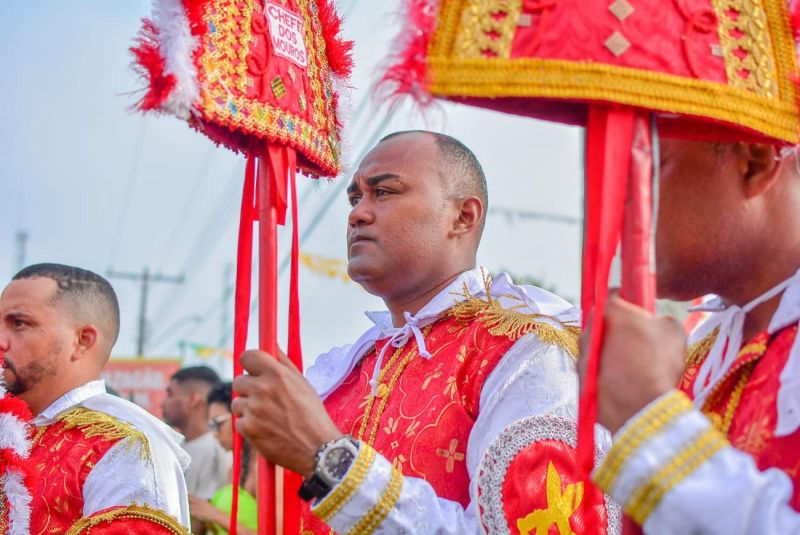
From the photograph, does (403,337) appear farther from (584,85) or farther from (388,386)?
(584,85)

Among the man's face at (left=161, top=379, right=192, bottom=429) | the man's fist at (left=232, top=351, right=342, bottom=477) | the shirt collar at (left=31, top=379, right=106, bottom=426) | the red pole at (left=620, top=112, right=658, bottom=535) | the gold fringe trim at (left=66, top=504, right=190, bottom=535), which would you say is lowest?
the man's face at (left=161, top=379, right=192, bottom=429)

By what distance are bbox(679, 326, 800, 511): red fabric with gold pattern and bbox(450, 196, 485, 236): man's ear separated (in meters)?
1.61

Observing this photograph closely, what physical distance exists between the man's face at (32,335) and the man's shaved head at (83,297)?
0.13 feet

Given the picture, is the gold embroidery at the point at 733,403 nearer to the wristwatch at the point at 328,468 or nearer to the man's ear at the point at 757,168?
the man's ear at the point at 757,168

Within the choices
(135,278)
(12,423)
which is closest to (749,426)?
(12,423)

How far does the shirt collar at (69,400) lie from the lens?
167 inches

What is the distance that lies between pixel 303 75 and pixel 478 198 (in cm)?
99

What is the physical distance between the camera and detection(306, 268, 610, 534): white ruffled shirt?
245cm

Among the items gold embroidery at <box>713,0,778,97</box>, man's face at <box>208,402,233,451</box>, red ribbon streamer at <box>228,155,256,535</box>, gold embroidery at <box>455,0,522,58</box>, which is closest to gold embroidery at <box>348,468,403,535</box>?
red ribbon streamer at <box>228,155,256,535</box>

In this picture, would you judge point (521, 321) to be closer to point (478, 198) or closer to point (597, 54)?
point (478, 198)

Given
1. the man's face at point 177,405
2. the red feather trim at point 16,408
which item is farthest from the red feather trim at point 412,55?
the man's face at point 177,405

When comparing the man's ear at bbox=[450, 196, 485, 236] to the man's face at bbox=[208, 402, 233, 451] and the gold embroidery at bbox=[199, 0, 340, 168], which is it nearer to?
the gold embroidery at bbox=[199, 0, 340, 168]

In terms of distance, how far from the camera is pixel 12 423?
3.98 m

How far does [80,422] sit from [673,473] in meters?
3.13
